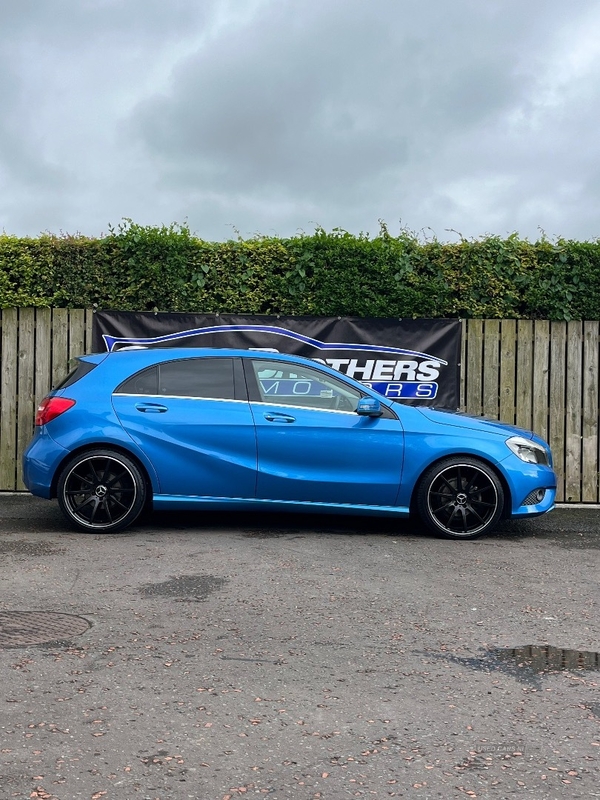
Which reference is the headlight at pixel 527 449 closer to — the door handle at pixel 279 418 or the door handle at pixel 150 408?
the door handle at pixel 279 418

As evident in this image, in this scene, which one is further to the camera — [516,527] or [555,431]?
[555,431]

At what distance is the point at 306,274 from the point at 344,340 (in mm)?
952

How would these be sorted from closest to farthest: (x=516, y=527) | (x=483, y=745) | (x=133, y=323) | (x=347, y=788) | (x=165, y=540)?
1. (x=347, y=788)
2. (x=483, y=745)
3. (x=165, y=540)
4. (x=516, y=527)
5. (x=133, y=323)

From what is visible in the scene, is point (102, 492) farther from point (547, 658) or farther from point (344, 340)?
point (547, 658)

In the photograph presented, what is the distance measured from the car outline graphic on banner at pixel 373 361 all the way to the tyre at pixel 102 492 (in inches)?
128

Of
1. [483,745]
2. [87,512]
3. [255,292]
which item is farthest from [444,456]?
[483,745]

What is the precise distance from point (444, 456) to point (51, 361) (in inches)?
213

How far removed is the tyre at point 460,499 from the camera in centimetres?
862

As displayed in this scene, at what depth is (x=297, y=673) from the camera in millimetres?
4688

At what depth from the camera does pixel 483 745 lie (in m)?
3.85

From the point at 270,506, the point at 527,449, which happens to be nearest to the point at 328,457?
the point at 270,506

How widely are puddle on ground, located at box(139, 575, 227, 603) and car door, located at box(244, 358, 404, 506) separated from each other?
2.02m

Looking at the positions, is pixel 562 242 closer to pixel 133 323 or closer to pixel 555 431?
pixel 555 431

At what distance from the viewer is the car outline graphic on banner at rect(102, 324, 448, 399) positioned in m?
11.6
